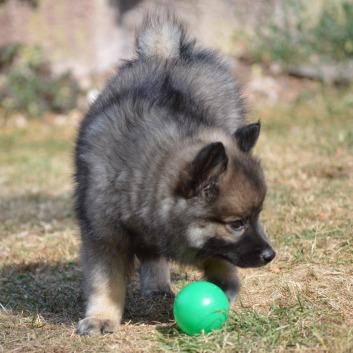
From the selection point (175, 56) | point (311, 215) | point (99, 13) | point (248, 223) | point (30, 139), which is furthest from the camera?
point (99, 13)

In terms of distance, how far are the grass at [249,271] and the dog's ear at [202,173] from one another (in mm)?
Answer: 614

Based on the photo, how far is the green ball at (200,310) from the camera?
10.5 feet

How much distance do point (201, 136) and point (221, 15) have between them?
8098mm

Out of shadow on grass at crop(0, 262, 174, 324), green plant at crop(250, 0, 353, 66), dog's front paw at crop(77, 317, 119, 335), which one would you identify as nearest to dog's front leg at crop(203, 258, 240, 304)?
shadow on grass at crop(0, 262, 174, 324)

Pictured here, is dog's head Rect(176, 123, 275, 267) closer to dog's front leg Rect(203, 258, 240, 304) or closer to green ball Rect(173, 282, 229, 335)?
green ball Rect(173, 282, 229, 335)

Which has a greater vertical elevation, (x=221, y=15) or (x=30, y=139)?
(x=221, y=15)

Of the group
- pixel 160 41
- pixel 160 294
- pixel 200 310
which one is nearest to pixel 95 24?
pixel 160 41

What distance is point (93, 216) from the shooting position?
3475 mm

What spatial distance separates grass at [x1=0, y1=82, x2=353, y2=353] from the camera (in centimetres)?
319

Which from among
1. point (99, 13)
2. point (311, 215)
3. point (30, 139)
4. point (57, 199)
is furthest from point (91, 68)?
point (311, 215)

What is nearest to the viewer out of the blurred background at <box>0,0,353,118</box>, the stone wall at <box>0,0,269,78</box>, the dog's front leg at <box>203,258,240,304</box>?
the dog's front leg at <box>203,258,240,304</box>

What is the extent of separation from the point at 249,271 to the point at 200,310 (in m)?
1.14

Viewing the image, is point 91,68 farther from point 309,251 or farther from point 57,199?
point 309,251

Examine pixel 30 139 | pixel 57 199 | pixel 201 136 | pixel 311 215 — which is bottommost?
pixel 30 139
